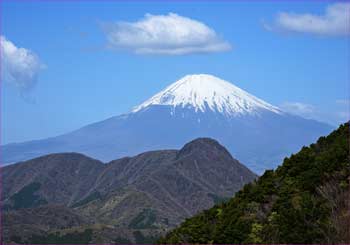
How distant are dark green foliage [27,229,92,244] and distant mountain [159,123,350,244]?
97.0 metres

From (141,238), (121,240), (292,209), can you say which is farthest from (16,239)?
(292,209)

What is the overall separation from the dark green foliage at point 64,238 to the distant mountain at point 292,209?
3820 inches

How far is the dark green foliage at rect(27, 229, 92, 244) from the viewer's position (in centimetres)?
14312

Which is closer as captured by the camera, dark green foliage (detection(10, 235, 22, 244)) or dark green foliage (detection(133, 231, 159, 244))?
dark green foliage (detection(10, 235, 22, 244))

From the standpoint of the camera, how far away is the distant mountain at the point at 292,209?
114ft

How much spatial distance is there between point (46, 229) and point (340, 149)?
422 ft

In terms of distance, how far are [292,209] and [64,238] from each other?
112839 millimetres

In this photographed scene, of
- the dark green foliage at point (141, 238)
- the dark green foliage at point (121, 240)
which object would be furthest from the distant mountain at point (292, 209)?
the dark green foliage at point (141, 238)

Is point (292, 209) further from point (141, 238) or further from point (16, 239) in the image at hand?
point (141, 238)

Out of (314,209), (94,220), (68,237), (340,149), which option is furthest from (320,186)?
(94,220)

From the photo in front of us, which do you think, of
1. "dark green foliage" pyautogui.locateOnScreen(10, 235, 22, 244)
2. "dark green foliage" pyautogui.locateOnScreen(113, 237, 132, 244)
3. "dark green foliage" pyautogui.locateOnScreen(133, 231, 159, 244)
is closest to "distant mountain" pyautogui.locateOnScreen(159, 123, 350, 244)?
"dark green foliage" pyautogui.locateOnScreen(113, 237, 132, 244)

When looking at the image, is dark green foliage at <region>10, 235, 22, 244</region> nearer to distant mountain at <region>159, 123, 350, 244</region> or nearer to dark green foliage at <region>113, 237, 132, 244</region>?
dark green foliage at <region>113, 237, 132, 244</region>

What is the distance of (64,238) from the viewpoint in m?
146

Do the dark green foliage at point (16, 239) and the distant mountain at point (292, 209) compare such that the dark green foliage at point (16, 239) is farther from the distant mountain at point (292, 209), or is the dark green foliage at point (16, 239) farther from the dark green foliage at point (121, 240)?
the distant mountain at point (292, 209)
